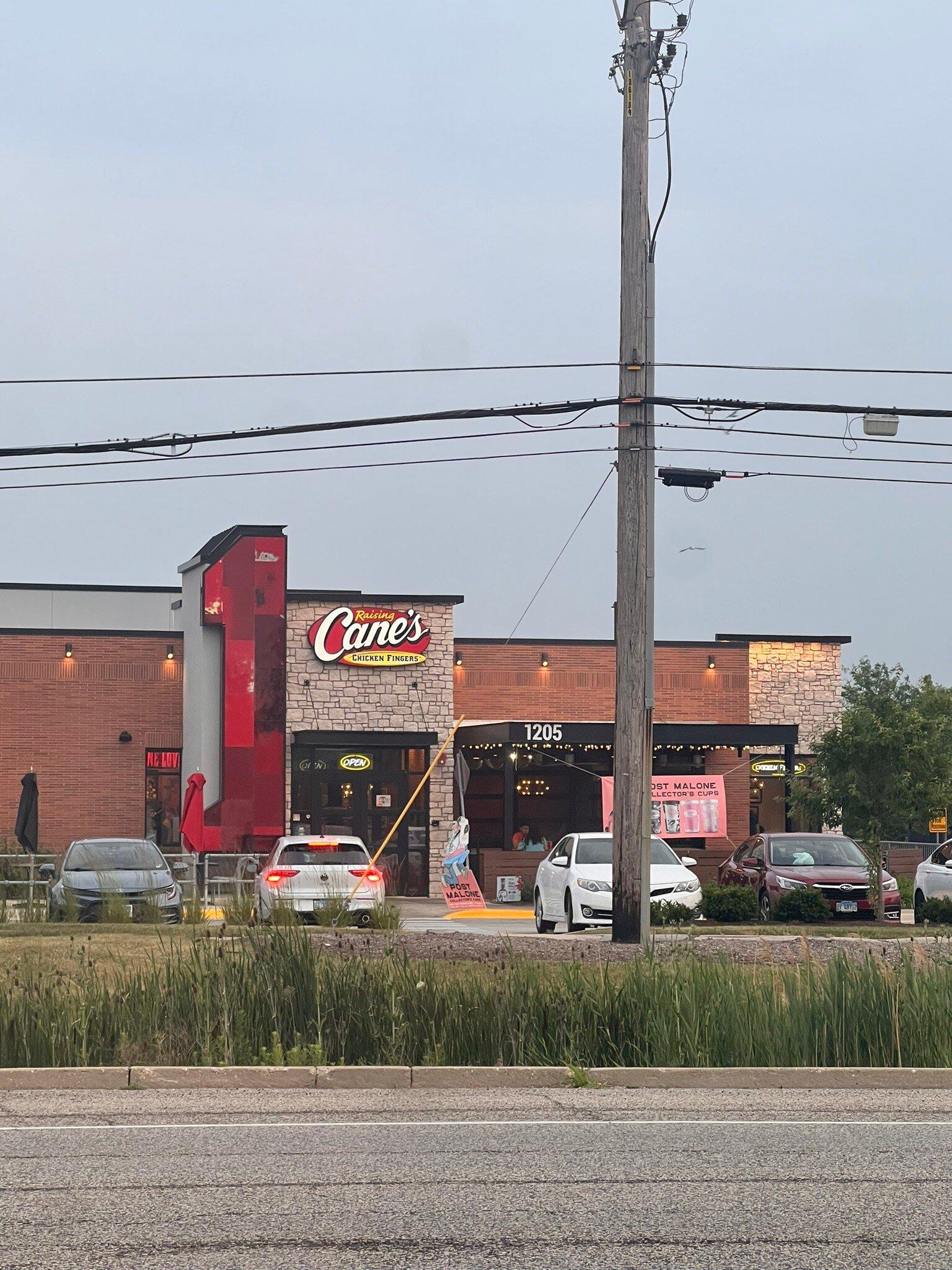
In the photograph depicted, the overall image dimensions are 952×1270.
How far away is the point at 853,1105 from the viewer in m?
10.6

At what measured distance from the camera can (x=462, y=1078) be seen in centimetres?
1148

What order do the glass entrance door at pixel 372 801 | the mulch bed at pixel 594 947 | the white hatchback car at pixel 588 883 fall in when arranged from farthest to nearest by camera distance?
1. the glass entrance door at pixel 372 801
2. the white hatchback car at pixel 588 883
3. the mulch bed at pixel 594 947

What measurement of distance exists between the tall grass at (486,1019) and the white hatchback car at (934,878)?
14.8 m

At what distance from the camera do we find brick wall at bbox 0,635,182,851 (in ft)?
126

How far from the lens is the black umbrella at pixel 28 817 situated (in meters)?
33.8

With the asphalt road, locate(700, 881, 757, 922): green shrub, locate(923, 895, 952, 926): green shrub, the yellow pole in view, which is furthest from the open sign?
the asphalt road

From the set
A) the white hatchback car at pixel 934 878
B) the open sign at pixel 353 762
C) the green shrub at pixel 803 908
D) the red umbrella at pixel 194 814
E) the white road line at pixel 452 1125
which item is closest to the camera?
the white road line at pixel 452 1125

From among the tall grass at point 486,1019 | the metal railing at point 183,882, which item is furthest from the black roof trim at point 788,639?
the tall grass at point 486,1019

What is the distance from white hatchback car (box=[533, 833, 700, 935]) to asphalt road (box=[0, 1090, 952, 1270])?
13.0 meters

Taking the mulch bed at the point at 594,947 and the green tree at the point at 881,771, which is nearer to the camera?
the mulch bed at the point at 594,947

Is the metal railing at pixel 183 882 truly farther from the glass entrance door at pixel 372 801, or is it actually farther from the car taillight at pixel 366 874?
the glass entrance door at pixel 372 801

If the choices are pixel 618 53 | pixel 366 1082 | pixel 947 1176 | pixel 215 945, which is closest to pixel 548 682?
pixel 618 53

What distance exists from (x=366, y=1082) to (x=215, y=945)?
330cm

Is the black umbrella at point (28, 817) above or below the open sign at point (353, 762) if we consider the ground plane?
below
